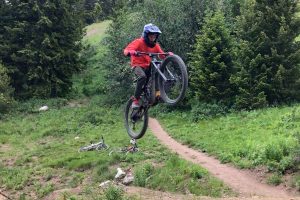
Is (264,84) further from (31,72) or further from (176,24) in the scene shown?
(31,72)

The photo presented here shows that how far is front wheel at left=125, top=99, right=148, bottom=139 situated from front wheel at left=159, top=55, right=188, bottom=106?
1154 mm

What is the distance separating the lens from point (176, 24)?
1315 inches

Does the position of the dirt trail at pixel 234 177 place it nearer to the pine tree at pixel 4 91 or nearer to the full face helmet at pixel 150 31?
the full face helmet at pixel 150 31

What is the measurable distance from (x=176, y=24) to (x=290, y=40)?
9035 mm

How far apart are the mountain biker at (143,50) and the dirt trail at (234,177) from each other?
734cm

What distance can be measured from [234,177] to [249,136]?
3363mm

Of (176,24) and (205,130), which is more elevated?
(176,24)

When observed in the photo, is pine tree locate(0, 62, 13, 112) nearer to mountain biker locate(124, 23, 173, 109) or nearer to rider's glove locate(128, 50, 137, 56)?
mountain biker locate(124, 23, 173, 109)

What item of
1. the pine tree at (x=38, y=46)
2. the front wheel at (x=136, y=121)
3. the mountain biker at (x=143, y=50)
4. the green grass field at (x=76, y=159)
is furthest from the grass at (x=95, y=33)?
the mountain biker at (x=143, y=50)

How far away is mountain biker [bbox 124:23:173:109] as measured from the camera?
39.3ft

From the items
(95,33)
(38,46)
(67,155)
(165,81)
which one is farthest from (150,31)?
(95,33)

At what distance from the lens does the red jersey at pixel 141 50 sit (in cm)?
1211

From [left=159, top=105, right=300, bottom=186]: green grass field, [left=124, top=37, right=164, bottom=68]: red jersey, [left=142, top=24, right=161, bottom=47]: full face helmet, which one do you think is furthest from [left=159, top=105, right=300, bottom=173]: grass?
[left=142, top=24, right=161, bottom=47]: full face helmet

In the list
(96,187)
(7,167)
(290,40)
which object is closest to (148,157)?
(96,187)
